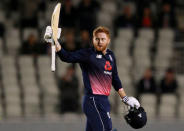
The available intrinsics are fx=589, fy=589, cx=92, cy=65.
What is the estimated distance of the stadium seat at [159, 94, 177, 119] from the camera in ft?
34.2

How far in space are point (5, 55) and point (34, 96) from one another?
1.10m

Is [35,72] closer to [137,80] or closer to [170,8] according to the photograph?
[137,80]

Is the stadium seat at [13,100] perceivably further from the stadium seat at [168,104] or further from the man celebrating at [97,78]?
the man celebrating at [97,78]

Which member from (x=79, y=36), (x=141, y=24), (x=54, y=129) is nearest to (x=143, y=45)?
(x=141, y=24)

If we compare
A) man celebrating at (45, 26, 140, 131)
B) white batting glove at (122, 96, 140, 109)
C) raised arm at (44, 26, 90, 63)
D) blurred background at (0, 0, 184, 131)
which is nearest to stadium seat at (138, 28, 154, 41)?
blurred background at (0, 0, 184, 131)

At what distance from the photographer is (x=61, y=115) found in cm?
1027

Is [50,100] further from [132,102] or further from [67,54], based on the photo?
[67,54]

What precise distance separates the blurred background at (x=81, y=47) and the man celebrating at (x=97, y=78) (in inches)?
158

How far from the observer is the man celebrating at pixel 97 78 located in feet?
18.4

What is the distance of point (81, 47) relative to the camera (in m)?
10.6

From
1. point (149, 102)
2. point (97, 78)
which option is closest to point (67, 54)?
point (97, 78)

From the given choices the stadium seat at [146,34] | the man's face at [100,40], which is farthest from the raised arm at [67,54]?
the stadium seat at [146,34]

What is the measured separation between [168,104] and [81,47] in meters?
1.86

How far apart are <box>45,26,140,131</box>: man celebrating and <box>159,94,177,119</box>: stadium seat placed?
4.81m
